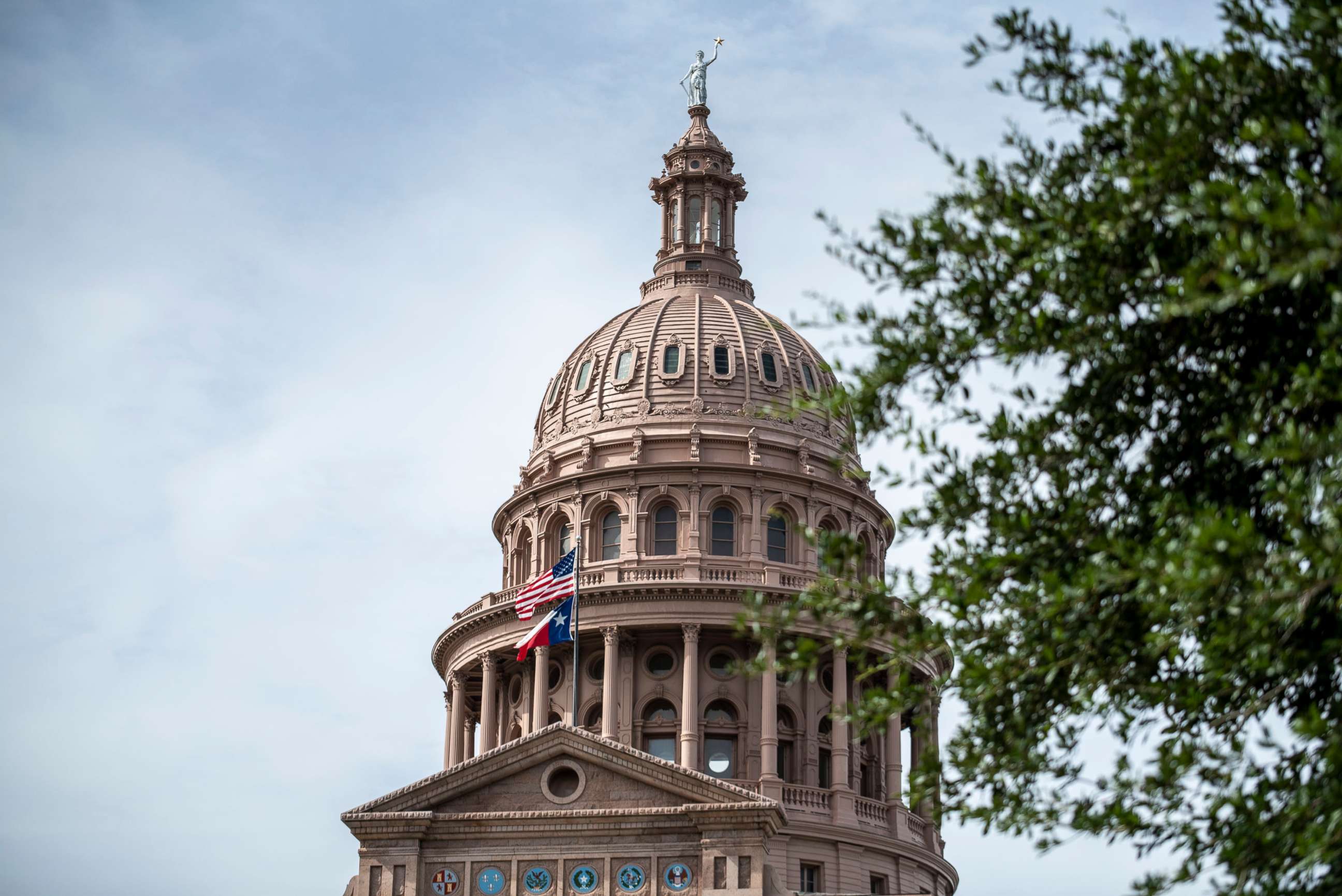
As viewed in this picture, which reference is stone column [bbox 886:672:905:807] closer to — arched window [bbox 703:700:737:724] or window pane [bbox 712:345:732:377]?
arched window [bbox 703:700:737:724]

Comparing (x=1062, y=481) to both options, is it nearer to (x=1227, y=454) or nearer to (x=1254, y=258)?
(x=1227, y=454)

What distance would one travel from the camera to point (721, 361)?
79.8m

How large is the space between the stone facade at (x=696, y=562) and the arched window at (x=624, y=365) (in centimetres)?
8

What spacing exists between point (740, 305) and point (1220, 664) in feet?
210

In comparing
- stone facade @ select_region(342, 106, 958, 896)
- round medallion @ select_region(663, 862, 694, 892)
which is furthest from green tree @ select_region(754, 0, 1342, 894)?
stone facade @ select_region(342, 106, 958, 896)

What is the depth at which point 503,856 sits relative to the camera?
48531 millimetres

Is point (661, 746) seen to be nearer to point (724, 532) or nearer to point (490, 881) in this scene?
point (724, 532)

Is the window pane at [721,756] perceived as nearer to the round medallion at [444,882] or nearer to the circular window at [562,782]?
the circular window at [562,782]

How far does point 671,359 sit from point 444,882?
34890mm

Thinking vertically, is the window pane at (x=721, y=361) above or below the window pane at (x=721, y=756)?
above

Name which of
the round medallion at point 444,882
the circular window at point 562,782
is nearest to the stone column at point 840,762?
the circular window at point 562,782

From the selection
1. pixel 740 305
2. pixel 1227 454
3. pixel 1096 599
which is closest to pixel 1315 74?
pixel 1227 454

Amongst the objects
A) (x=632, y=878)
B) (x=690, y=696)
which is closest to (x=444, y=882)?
(x=632, y=878)

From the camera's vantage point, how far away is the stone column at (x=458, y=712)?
7806cm
